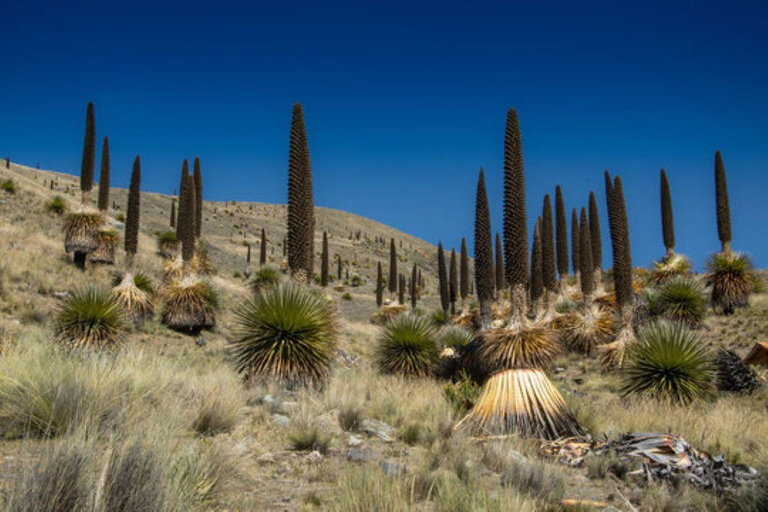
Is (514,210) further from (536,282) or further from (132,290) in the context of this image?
(132,290)

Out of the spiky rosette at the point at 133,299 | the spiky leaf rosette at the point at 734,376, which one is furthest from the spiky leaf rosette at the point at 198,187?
the spiky leaf rosette at the point at 734,376

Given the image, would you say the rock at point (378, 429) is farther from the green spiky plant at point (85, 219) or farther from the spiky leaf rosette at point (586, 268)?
the green spiky plant at point (85, 219)

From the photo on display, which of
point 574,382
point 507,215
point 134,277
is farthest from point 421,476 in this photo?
point 134,277

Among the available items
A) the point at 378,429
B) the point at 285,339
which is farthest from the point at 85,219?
the point at 378,429

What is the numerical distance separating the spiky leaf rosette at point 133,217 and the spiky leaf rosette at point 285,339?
1313 cm

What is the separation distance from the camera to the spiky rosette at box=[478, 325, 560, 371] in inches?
363

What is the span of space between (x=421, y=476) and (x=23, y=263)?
25.7 metres

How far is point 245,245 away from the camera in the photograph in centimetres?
8044

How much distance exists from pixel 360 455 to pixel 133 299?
19002 millimetres

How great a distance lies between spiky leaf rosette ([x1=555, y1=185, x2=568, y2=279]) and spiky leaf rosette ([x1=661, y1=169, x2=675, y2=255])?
5204 mm

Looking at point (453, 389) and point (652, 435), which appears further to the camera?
point (453, 389)

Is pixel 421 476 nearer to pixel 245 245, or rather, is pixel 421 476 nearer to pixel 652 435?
pixel 652 435

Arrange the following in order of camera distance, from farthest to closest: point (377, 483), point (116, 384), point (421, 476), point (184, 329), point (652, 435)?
point (184, 329) < point (652, 435) < point (116, 384) < point (421, 476) < point (377, 483)

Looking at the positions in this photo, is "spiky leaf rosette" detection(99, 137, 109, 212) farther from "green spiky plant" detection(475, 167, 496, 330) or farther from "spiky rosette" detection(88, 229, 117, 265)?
"green spiky plant" detection(475, 167, 496, 330)
